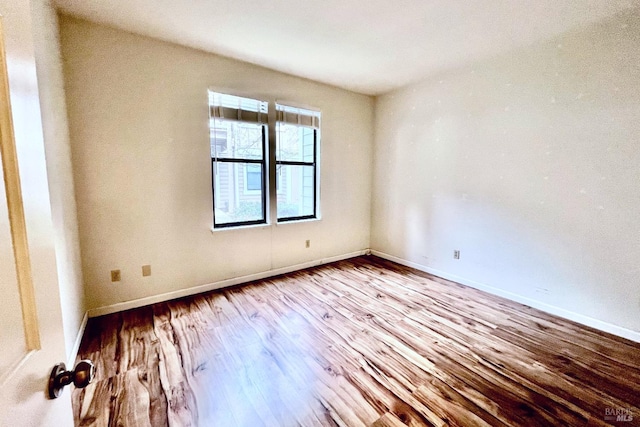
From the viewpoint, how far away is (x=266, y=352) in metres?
2.07

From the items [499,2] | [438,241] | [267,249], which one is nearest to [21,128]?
[499,2]

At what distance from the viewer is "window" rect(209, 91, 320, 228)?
124 inches

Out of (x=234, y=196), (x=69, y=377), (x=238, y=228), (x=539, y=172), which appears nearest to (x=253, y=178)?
(x=234, y=196)

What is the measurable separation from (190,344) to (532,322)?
300 centimetres

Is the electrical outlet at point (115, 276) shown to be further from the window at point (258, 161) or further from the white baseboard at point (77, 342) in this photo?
the window at point (258, 161)

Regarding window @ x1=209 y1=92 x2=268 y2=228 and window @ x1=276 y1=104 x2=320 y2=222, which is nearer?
window @ x1=209 y1=92 x2=268 y2=228

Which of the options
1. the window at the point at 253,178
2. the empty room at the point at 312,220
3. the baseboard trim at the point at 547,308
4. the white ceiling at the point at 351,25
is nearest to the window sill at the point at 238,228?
the empty room at the point at 312,220

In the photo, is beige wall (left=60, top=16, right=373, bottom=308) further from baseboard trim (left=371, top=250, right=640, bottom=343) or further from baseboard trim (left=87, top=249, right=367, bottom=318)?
baseboard trim (left=371, top=250, right=640, bottom=343)

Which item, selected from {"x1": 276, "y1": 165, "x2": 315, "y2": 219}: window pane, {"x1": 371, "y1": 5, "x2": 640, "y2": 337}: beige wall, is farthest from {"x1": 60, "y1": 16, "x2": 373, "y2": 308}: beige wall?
{"x1": 371, "y1": 5, "x2": 640, "y2": 337}: beige wall

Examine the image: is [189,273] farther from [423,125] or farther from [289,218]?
[423,125]

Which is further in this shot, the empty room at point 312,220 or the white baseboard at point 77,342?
the white baseboard at point 77,342

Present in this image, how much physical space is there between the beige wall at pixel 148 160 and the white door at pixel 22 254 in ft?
7.20

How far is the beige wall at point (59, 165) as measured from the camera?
174 cm

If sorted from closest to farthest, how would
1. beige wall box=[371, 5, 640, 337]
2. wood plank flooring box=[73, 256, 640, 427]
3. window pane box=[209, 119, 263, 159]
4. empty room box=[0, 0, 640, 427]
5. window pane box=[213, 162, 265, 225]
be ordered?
wood plank flooring box=[73, 256, 640, 427] < empty room box=[0, 0, 640, 427] < beige wall box=[371, 5, 640, 337] < window pane box=[209, 119, 263, 159] < window pane box=[213, 162, 265, 225]
